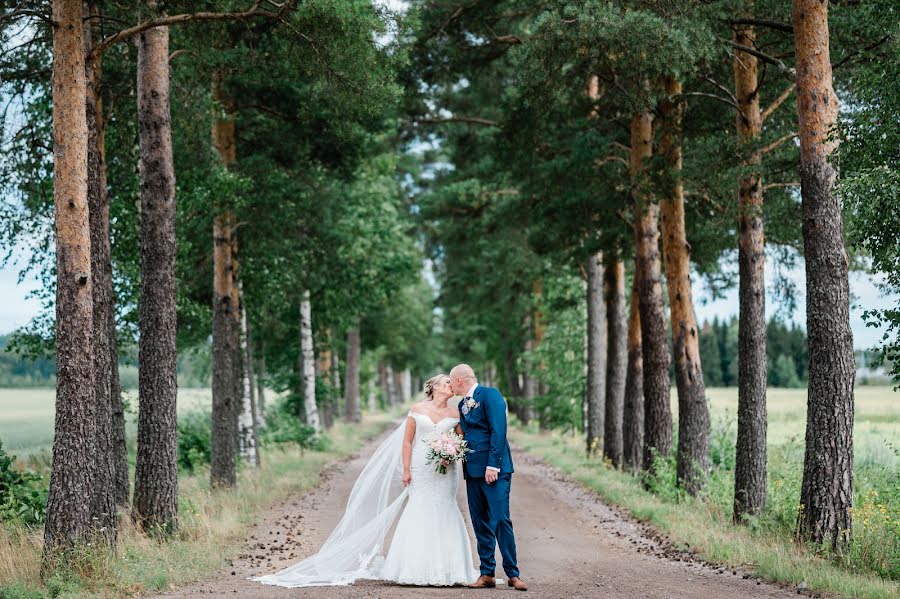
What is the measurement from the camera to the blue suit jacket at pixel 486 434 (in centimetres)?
941

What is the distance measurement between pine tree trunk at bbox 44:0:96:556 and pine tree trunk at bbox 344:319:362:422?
29.0 metres

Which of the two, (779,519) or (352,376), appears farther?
(352,376)

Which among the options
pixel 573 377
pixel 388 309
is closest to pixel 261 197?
pixel 573 377

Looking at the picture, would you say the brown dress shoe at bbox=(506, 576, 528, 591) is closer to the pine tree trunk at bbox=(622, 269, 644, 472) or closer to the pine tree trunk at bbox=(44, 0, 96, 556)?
the pine tree trunk at bbox=(44, 0, 96, 556)

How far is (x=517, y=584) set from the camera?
9094 mm

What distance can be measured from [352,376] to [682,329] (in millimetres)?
26214

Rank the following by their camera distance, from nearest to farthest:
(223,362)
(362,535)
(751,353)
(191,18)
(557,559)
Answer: (191,18) → (362,535) → (557,559) → (751,353) → (223,362)

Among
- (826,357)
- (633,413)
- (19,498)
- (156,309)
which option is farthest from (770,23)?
(19,498)

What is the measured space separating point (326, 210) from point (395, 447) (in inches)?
491

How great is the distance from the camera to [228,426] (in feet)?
57.0

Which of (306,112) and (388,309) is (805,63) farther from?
(388,309)

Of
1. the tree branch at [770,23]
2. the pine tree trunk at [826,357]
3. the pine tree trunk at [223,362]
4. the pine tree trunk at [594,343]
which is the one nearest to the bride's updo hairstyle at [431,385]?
the pine tree trunk at [826,357]

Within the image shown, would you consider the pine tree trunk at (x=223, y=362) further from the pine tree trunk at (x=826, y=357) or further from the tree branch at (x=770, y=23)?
the pine tree trunk at (x=826, y=357)

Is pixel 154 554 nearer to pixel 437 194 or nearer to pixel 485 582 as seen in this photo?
pixel 485 582
